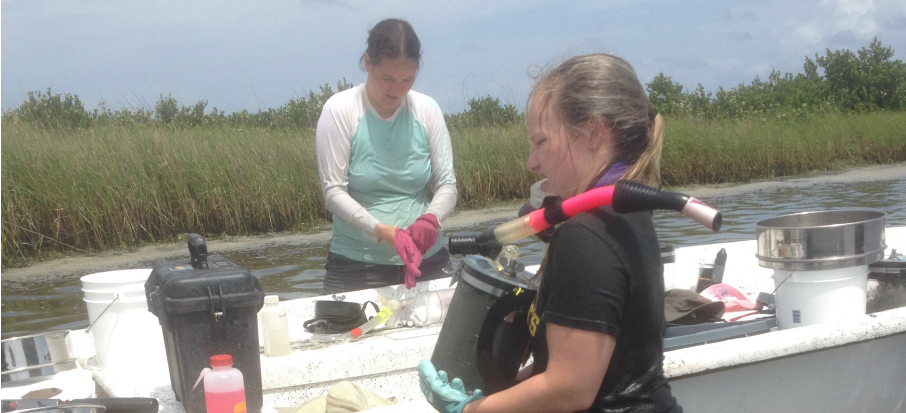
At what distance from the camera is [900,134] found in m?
18.4

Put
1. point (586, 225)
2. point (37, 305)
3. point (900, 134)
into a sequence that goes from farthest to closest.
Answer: point (900, 134)
point (37, 305)
point (586, 225)

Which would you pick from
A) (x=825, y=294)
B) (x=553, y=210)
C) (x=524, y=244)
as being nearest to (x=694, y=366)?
(x=825, y=294)

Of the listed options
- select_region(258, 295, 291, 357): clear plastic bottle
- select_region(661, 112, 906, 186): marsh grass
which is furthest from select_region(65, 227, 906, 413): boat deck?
select_region(661, 112, 906, 186): marsh grass

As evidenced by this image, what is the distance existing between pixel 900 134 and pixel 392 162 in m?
18.8

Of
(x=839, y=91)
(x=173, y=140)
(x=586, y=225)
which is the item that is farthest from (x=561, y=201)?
(x=839, y=91)

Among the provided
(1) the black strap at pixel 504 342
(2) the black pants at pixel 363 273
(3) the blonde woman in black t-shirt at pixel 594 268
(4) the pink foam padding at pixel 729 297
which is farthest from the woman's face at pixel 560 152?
(4) the pink foam padding at pixel 729 297

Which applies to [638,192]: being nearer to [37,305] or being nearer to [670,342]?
[670,342]

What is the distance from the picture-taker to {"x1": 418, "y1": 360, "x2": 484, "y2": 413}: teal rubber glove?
145 centimetres

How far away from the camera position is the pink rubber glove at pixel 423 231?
2885 mm

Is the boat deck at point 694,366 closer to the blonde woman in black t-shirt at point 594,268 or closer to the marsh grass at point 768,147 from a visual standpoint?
the blonde woman in black t-shirt at point 594,268

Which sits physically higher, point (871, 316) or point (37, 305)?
point (871, 316)

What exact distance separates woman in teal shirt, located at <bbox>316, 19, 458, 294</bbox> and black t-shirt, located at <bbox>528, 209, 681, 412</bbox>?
5.20 ft

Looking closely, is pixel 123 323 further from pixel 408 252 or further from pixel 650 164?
pixel 650 164

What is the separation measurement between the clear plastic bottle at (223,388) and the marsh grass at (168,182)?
725cm
